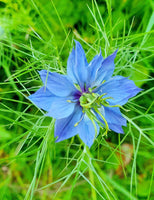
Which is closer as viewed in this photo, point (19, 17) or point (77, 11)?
point (19, 17)

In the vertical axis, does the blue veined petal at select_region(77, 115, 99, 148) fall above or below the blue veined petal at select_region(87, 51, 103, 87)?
below

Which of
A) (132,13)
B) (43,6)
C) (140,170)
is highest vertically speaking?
(43,6)

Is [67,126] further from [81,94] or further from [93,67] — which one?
[93,67]

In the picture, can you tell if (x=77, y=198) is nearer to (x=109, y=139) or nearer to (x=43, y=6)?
(x=109, y=139)

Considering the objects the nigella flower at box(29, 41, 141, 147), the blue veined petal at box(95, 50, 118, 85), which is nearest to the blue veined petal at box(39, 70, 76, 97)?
the nigella flower at box(29, 41, 141, 147)

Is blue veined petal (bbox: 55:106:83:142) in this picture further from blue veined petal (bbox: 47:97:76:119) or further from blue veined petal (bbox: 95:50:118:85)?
blue veined petal (bbox: 95:50:118:85)

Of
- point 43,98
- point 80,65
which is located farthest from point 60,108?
point 80,65

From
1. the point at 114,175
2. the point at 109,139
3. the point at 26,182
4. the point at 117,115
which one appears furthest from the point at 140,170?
the point at 117,115
